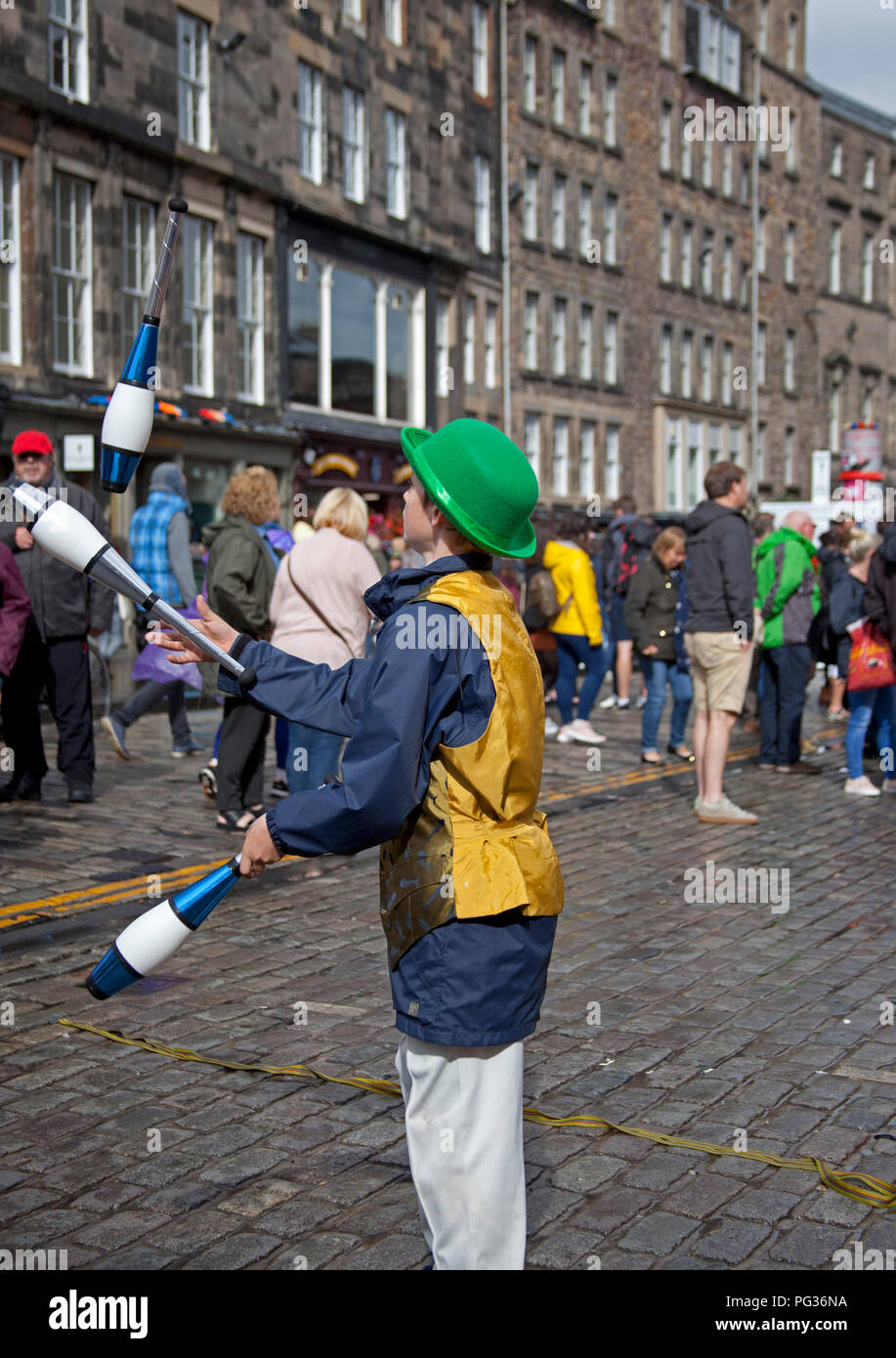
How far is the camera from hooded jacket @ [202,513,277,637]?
344 inches

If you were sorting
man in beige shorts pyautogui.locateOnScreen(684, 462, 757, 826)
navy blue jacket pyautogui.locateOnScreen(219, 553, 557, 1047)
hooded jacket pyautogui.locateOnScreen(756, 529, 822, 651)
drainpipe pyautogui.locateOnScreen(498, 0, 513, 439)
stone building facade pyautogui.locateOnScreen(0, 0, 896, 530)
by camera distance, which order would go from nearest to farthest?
navy blue jacket pyautogui.locateOnScreen(219, 553, 557, 1047) < man in beige shorts pyautogui.locateOnScreen(684, 462, 757, 826) < hooded jacket pyautogui.locateOnScreen(756, 529, 822, 651) < stone building facade pyautogui.locateOnScreen(0, 0, 896, 530) < drainpipe pyautogui.locateOnScreen(498, 0, 513, 439)

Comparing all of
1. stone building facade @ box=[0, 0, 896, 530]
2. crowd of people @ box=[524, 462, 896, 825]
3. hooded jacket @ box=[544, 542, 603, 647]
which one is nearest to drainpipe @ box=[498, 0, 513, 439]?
stone building facade @ box=[0, 0, 896, 530]

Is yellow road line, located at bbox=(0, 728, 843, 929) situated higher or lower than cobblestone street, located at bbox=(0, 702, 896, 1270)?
higher

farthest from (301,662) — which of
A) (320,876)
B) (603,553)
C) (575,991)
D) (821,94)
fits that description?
A: (821,94)

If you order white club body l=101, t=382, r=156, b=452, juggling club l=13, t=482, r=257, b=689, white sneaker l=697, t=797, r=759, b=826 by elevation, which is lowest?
white sneaker l=697, t=797, r=759, b=826

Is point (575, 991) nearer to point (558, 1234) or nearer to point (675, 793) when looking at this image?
point (558, 1234)

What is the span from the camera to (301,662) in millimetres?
3096

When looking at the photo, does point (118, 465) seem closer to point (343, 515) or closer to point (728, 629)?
point (343, 515)

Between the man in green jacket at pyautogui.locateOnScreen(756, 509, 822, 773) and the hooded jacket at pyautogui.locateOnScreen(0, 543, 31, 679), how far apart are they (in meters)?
5.49

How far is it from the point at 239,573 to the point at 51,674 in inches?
66.2

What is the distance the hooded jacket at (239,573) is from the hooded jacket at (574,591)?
4194 millimetres

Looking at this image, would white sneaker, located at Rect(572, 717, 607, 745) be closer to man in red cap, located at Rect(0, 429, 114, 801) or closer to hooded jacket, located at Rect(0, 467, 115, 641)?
man in red cap, located at Rect(0, 429, 114, 801)

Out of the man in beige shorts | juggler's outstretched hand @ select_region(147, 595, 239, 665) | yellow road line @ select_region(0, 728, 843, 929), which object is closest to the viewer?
juggler's outstretched hand @ select_region(147, 595, 239, 665)

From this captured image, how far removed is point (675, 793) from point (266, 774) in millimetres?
2890
